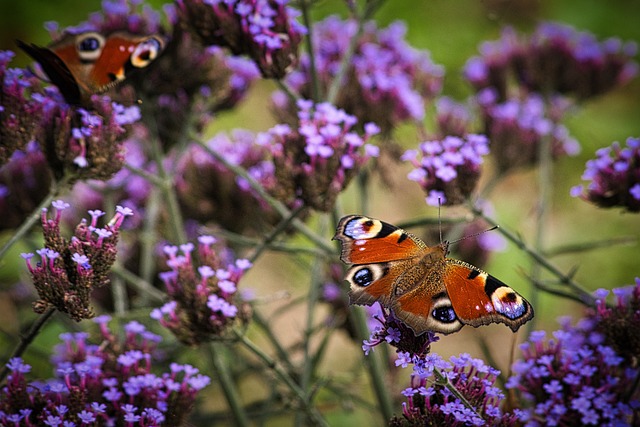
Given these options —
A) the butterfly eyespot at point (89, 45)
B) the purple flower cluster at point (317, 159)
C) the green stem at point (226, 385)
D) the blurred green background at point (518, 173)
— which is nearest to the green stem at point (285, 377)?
the green stem at point (226, 385)

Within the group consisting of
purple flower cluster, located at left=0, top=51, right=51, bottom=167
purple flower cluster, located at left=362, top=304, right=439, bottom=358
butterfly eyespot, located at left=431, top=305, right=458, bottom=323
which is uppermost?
purple flower cluster, located at left=0, top=51, right=51, bottom=167

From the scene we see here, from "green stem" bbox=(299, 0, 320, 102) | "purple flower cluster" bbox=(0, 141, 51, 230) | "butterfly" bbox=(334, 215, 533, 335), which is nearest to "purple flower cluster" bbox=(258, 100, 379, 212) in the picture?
"green stem" bbox=(299, 0, 320, 102)

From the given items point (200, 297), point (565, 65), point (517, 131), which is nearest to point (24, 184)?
point (200, 297)

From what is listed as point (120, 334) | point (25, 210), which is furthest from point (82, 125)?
point (120, 334)

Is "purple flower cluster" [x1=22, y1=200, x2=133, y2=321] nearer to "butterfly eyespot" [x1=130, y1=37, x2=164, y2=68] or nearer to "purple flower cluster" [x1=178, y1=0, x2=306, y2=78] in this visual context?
"butterfly eyespot" [x1=130, y1=37, x2=164, y2=68]

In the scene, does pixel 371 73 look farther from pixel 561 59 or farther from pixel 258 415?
pixel 258 415

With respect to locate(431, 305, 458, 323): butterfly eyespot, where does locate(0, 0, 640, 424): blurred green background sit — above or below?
above

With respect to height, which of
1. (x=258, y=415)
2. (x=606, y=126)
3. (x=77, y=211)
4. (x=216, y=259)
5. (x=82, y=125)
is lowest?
(x=258, y=415)

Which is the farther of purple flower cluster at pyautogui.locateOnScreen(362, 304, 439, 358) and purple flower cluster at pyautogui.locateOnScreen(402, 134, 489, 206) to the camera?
purple flower cluster at pyautogui.locateOnScreen(402, 134, 489, 206)
